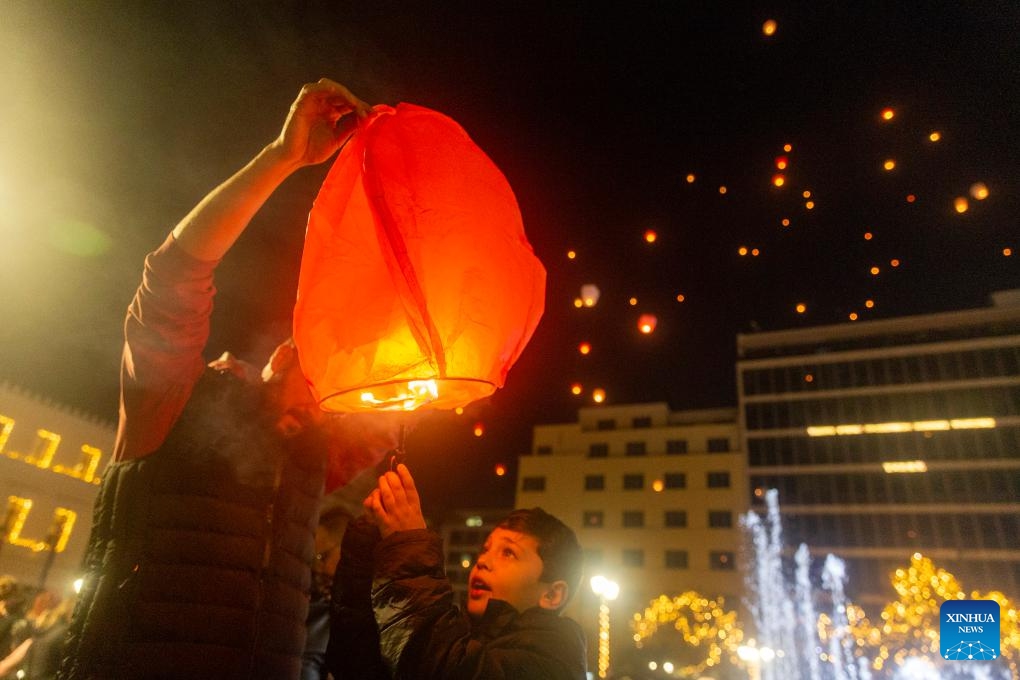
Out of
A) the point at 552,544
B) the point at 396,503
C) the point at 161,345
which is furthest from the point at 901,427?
the point at 161,345

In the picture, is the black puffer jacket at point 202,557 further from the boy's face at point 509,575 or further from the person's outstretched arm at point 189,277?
the boy's face at point 509,575

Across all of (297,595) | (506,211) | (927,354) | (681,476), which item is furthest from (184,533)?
(927,354)

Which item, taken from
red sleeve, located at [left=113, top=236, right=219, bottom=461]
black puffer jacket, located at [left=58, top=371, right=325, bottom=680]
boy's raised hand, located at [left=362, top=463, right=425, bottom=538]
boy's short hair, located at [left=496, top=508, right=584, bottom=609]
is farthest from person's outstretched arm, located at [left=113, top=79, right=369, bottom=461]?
boy's short hair, located at [left=496, top=508, right=584, bottom=609]

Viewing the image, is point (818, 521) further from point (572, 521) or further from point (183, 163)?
point (183, 163)

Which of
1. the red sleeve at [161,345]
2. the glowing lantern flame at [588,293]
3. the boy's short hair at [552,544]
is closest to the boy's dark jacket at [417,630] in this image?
the boy's short hair at [552,544]

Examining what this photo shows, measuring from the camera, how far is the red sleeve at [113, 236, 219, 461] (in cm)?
208

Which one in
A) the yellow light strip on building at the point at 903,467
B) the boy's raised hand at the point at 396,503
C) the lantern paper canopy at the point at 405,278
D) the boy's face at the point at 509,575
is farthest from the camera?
the yellow light strip on building at the point at 903,467

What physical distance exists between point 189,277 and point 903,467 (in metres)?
62.4

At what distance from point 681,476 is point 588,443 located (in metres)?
9.85

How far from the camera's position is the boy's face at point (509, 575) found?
2.61m

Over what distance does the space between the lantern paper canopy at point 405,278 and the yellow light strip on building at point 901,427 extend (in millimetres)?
62053

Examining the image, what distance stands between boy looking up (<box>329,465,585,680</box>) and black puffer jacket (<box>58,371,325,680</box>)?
0.31m

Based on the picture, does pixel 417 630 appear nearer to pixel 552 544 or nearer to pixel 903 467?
pixel 552 544

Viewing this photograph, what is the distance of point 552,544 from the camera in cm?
280
